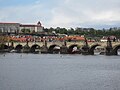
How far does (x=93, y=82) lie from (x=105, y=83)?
Answer: 1.63 meters

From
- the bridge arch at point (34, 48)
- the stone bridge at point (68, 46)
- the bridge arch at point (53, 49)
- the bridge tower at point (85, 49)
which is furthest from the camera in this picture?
the bridge arch at point (34, 48)

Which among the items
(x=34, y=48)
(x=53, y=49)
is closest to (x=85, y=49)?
(x=53, y=49)

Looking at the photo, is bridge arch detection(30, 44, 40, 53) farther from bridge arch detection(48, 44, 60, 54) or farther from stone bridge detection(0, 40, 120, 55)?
bridge arch detection(48, 44, 60, 54)

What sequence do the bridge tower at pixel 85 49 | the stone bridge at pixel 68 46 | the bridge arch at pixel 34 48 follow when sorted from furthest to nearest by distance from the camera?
the bridge arch at pixel 34 48
the bridge tower at pixel 85 49
the stone bridge at pixel 68 46

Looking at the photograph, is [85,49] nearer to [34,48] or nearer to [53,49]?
[53,49]

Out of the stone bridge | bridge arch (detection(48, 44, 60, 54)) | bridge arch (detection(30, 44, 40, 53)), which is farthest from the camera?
bridge arch (detection(30, 44, 40, 53))

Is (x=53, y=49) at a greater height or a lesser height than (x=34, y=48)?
lesser

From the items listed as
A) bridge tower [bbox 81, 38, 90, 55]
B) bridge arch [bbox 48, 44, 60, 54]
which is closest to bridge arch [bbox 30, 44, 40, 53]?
bridge arch [bbox 48, 44, 60, 54]

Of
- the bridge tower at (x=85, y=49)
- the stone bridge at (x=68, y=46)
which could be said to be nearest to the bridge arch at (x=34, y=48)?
the stone bridge at (x=68, y=46)

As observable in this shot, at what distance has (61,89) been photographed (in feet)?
163

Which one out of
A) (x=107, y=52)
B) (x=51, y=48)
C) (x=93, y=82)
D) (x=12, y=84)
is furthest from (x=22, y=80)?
(x=51, y=48)

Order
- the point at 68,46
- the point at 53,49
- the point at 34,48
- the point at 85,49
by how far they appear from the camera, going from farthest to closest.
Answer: the point at 34,48
the point at 53,49
the point at 68,46
the point at 85,49

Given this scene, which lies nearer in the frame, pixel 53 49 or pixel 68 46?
pixel 68 46

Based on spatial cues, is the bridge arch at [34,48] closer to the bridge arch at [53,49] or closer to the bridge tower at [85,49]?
the bridge arch at [53,49]
